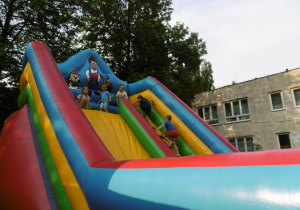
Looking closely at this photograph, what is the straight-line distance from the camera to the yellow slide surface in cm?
398

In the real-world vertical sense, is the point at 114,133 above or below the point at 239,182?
above

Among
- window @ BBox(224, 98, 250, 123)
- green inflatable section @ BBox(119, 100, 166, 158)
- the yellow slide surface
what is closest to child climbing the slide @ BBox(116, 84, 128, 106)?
green inflatable section @ BBox(119, 100, 166, 158)

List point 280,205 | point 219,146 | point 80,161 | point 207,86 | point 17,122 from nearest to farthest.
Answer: point 280,205 → point 80,161 → point 17,122 → point 219,146 → point 207,86

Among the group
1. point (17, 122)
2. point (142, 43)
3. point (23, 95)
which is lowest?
point (17, 122)

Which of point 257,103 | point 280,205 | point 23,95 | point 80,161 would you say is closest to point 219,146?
point 80,161

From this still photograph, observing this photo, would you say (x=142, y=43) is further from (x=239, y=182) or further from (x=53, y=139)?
(x=239, y=182)

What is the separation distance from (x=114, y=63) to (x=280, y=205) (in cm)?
1286

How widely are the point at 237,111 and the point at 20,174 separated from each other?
13031 millimetres

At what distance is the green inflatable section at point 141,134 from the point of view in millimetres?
3986

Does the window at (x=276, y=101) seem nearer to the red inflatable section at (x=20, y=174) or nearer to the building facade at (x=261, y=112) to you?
the building facade at (x=261, y=112)

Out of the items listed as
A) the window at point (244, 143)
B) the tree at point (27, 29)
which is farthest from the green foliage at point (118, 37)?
the window at point (244, 143)

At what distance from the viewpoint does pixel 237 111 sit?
45.3 ft

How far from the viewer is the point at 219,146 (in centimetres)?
422

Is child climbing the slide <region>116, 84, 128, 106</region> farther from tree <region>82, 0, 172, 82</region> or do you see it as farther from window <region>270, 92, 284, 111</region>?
window <region>270, 92, 284, 111</region>
